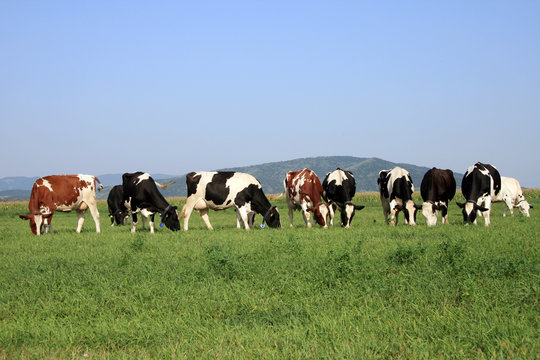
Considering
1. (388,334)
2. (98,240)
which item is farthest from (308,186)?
(388,334)

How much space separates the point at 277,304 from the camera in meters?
7.46

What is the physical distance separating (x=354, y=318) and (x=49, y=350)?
379 centimetres

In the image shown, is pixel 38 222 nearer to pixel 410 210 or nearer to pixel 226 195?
pixel 226 195

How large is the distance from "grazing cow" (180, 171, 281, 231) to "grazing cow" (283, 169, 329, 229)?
4.22 ft

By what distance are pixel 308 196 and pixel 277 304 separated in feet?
42.6

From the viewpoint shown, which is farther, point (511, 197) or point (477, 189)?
point (511, 197)

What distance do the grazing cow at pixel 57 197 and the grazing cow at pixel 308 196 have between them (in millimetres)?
7803

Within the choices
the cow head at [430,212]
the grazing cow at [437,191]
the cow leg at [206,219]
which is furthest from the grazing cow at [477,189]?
the cow leg at [206,219]

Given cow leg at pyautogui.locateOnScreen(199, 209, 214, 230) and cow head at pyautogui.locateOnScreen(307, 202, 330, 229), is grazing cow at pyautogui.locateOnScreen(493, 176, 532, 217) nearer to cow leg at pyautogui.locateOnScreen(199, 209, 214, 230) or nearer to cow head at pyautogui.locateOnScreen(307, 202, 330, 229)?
cow head at pyautogui.locateOnScreen(307, 202, 330, 229)

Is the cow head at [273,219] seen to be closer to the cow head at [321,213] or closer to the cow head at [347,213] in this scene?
the cow head at [321,213]

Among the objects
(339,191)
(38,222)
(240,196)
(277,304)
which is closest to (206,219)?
(240,196)

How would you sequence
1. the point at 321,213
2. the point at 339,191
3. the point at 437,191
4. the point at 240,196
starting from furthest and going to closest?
the point at 339,191 < the point at 240,196 < the point at 321,213 < the point at 437,191

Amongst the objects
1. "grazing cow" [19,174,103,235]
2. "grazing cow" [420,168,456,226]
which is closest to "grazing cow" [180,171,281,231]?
"grazing cow" [19,174,103,235]

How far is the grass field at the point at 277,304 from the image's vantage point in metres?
5.77
